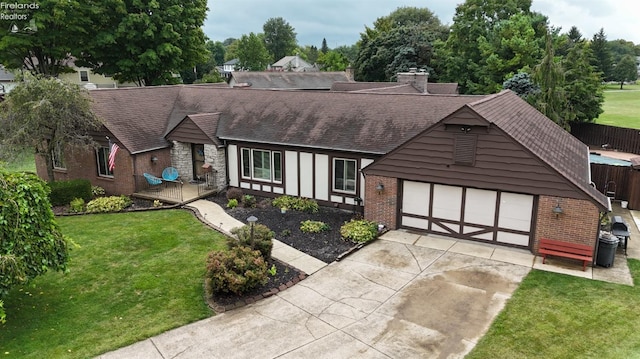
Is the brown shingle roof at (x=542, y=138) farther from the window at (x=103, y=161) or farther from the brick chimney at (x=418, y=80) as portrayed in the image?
the window at (x=103, y=161)

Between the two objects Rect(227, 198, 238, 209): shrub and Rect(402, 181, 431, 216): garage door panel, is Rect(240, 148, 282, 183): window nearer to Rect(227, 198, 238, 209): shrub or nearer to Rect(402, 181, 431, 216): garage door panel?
Rect(227, 198, 238, 209): shrub

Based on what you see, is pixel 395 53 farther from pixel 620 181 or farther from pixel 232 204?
pixel 232 204

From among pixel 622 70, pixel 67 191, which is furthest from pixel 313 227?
pixel 622 70

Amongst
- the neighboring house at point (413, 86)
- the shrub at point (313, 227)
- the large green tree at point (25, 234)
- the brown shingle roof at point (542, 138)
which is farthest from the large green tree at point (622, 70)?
the large green tree at point (25, 234)

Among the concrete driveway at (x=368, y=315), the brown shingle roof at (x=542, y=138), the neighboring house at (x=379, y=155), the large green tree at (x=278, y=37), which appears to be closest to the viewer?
the concrete driveway at (x=368, y=315)

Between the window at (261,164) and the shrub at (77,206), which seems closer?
the shrub at (77,206)

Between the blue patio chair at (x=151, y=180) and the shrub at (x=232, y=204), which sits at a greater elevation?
the blue patio chair at (x=151, y=180)

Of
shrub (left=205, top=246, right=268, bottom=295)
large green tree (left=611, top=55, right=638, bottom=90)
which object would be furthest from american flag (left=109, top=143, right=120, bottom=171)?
large green tree (left=611, top=55, right=638, bottom=90)
